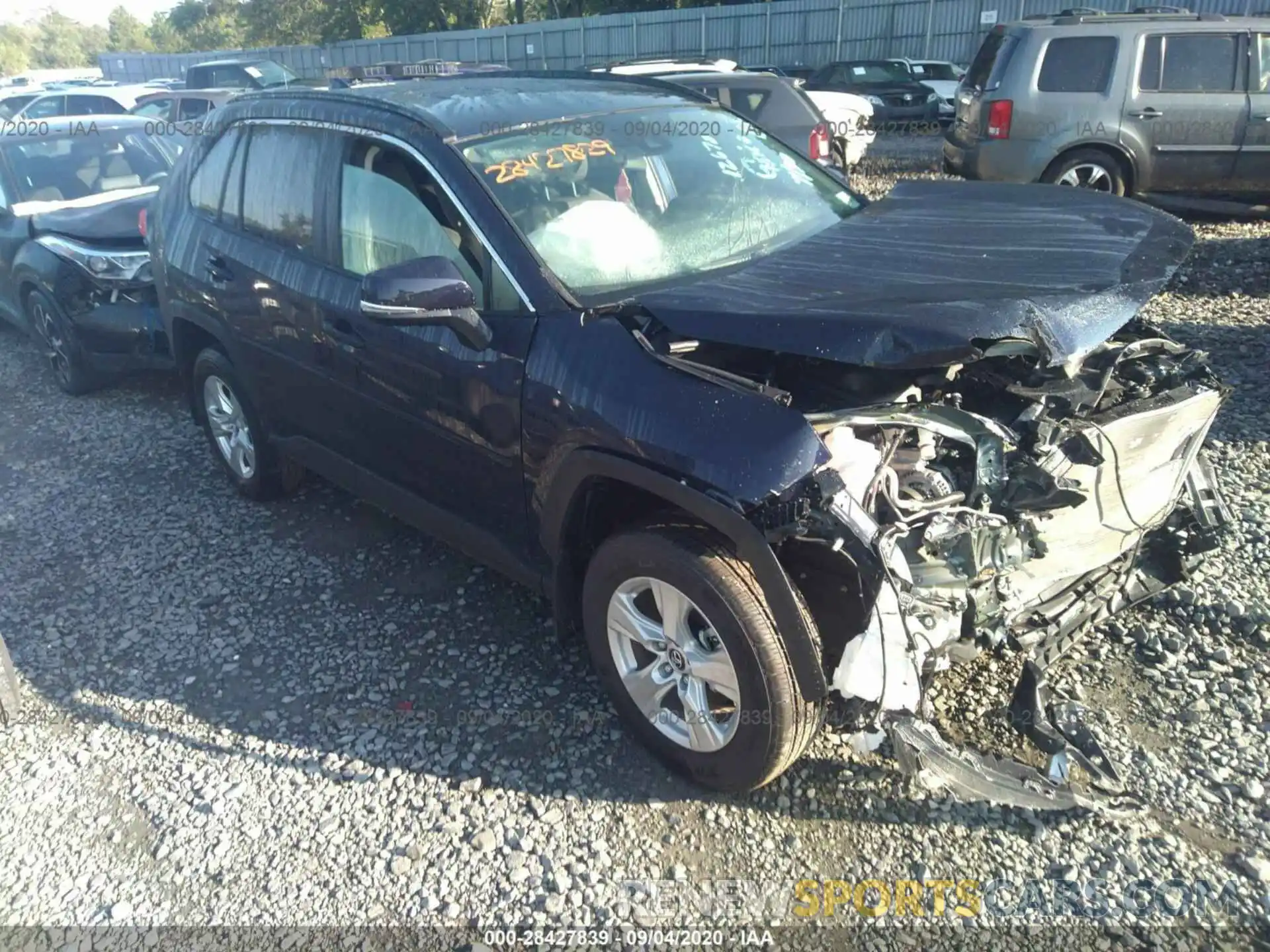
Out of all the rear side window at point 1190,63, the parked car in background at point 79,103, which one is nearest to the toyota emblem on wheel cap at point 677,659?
the rear side window at point 1190,63

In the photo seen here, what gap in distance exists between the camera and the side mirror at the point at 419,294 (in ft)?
9.30

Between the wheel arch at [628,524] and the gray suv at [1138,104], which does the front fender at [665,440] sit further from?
the gray suv at [1138,104]

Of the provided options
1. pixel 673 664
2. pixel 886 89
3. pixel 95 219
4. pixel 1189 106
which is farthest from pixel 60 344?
pixel 886 89

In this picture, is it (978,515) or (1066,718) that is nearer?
(978,515)

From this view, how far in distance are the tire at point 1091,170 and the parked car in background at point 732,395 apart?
18.1 feet

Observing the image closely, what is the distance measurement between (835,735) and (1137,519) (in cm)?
119

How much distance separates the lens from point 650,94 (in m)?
3.97

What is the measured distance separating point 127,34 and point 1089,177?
102013 mm

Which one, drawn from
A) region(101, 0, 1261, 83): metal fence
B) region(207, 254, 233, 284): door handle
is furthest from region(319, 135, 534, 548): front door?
region(101, 0, 1261, 83): metal fence

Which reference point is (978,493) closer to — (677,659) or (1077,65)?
(677,659)

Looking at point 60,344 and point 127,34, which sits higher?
point 127,34

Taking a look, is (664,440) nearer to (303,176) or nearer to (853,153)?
(303,176)

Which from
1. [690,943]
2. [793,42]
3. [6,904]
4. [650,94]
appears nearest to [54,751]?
[6,904]

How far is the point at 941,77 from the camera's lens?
61.6 feet
